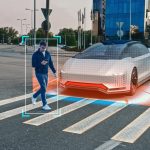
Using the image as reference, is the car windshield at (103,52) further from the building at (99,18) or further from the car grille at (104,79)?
the building at (99,18)

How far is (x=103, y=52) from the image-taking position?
9875 mm

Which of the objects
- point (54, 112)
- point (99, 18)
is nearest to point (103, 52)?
point (54, 112)

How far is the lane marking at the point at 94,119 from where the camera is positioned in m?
6.07

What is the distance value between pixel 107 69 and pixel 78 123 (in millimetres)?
2655

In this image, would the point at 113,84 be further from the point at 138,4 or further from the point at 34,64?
the point at 138,4

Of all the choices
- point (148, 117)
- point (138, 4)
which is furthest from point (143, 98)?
point (138, 4)

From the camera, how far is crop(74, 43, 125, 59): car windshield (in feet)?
31.5

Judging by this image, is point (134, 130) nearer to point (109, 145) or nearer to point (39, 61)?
point (109, 145)

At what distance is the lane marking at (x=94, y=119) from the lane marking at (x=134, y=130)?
1.99ft

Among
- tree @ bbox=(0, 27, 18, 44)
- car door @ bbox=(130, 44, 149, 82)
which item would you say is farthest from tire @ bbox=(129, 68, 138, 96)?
tree @ bbox=(0, 27, 18, 44)

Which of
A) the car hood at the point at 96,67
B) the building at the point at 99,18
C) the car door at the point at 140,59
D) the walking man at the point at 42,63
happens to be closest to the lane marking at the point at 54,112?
the walking man at the point at 42,63

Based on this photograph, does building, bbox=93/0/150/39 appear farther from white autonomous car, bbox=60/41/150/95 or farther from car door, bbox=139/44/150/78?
white autonomous car, bbox=60/41/150/95

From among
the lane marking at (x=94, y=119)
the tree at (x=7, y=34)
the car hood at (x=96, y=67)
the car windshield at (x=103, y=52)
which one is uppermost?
the tree at (x=7, y=34)

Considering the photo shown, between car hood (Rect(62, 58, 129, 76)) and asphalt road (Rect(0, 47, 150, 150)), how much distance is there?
0.70 metres
